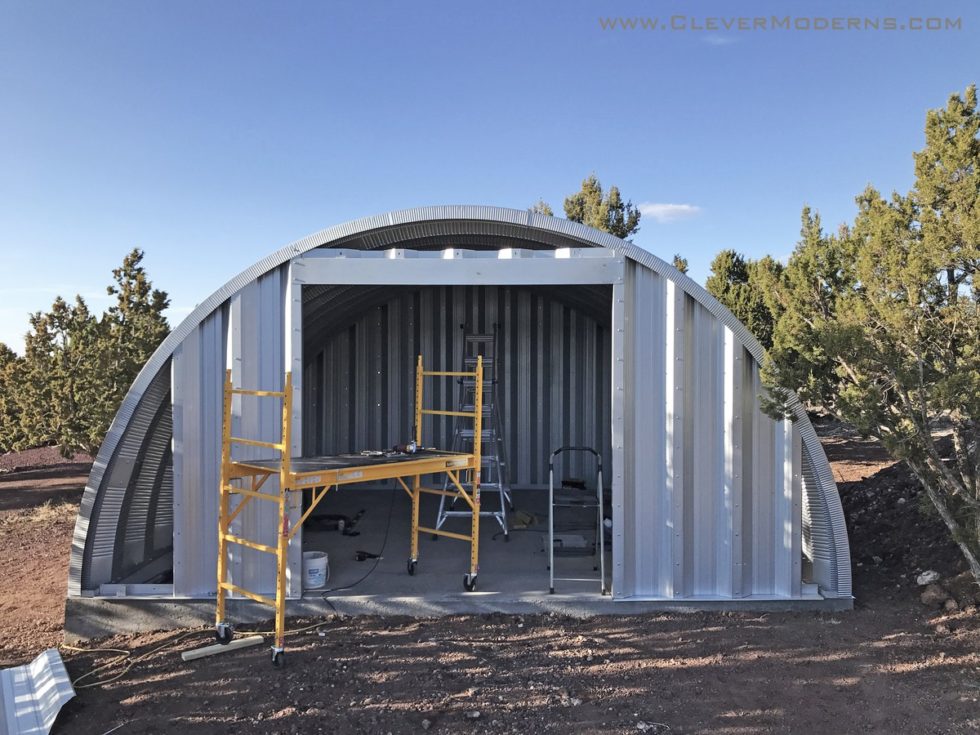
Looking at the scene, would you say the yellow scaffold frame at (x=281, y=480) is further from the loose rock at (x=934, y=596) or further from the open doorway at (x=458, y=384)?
the open doorway at (x=458, y=384)

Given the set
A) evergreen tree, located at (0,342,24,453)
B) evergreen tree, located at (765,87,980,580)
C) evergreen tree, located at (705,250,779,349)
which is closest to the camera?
evergreen tree, located at (765,87,980,580)

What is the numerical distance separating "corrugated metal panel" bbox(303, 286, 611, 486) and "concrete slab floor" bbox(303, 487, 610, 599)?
1556 mm

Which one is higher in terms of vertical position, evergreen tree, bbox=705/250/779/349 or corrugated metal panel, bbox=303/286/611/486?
evergreen tree, bbox=705/250/779/349

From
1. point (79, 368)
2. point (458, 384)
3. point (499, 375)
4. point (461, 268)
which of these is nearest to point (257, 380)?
point (461, 268)

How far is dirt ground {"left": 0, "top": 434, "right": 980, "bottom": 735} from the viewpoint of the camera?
14.5 ft

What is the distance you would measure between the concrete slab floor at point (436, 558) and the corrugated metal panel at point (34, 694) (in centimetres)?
205

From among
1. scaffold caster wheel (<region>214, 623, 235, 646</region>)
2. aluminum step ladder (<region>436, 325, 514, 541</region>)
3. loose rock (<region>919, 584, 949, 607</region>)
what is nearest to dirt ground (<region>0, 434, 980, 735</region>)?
loose rock (<region>919, 584, 949, 607</region>)

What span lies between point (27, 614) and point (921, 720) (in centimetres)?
824

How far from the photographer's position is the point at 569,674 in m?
5.04

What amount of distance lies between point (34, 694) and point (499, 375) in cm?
828

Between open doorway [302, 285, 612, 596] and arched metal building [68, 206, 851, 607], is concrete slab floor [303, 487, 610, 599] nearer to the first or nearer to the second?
arched metal building [68, 206, 851, 607]

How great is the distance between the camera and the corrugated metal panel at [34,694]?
4.37 metres

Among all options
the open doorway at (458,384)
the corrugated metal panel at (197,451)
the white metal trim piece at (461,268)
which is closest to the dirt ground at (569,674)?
the corrugated metal panel at (197,451)

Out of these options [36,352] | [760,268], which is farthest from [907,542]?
[36,352]
